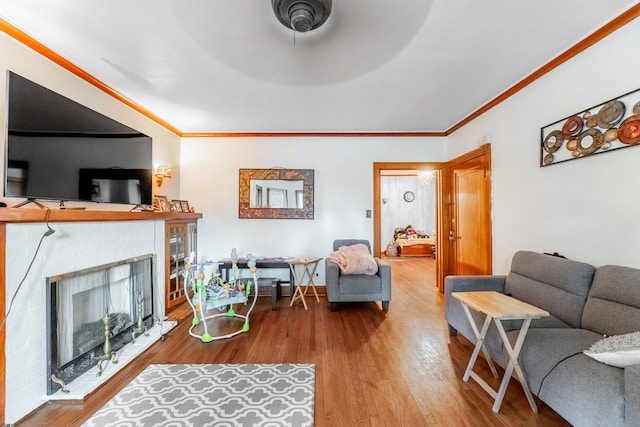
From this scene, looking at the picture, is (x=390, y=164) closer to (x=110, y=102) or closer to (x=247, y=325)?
(x=247, y=325)

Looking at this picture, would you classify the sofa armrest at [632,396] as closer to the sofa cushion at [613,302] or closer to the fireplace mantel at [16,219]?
the sofa cushion at [613,302]

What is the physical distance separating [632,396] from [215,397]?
7.23ft

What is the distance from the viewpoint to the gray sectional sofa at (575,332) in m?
1.20

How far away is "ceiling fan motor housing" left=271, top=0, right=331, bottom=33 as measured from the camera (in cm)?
148

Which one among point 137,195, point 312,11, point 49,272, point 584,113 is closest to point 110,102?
point 137,195

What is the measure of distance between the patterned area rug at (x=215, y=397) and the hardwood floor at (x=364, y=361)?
0.34 feet

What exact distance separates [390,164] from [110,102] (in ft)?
12.2

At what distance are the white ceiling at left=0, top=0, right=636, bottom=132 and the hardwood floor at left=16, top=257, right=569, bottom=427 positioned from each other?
256cm

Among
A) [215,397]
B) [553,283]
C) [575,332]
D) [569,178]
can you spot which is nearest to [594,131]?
[569,178]

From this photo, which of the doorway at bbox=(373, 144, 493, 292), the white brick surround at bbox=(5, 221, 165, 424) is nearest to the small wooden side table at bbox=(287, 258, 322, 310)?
the doorway at bbox=(373, 144, 493, 292)

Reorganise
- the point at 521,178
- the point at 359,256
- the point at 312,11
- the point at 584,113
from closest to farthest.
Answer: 1. the point at 312,11
2. the point at 584,113
3. the point at 521,178
4. the point at 359,256

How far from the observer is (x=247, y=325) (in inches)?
109

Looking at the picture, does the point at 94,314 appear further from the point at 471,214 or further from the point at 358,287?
the point at 471,214

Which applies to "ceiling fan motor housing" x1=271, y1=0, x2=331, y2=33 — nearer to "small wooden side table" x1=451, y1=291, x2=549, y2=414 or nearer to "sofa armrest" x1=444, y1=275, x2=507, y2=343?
"small wooden side table" x1=451, y1=291, x2=549, y2=414
